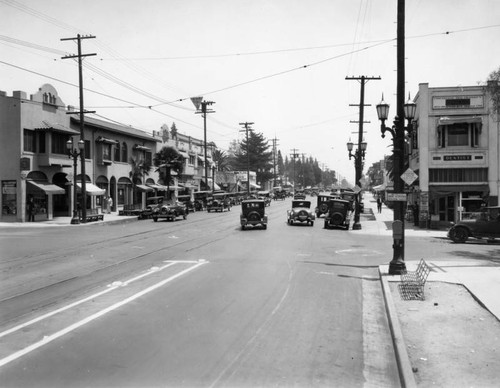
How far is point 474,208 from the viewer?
→ 30.3m

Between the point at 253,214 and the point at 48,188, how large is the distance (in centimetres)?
1848

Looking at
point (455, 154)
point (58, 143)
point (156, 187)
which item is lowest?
point (156, 187)

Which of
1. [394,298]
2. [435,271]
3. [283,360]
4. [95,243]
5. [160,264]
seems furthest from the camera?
[95,243]

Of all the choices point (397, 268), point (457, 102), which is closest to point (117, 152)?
point (457, 102)

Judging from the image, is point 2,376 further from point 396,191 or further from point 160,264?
point 396,191

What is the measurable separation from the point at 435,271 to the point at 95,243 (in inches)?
540

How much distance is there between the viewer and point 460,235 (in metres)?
21.8

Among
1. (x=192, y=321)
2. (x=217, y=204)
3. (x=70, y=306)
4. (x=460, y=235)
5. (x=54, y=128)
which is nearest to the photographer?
(x=192, y=321)

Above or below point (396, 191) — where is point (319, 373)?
below

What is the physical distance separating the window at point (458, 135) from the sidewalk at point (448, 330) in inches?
782

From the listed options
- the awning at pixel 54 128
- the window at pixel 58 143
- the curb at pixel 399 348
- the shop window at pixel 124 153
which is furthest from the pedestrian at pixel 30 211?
the curb at pixel 399 348

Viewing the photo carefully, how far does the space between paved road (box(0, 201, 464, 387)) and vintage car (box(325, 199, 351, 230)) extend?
14.1 m

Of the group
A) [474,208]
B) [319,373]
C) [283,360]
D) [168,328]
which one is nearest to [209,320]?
[168,328]

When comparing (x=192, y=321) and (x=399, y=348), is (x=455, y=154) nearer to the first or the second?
(x=399, y=348)
